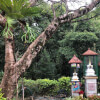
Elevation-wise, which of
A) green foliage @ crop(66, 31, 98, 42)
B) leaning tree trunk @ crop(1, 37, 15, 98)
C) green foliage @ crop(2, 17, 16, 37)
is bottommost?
leaning tree trunk @ crop(1, 37, 15, 98)

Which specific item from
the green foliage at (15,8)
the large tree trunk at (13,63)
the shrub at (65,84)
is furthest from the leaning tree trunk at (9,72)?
the shrub at (65,84)

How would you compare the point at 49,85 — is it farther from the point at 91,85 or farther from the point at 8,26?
the point at 8,26

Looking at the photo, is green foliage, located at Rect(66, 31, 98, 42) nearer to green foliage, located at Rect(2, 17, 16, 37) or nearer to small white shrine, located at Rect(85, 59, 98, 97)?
small white shrine, located at Rect(85, 59, 98, 97)

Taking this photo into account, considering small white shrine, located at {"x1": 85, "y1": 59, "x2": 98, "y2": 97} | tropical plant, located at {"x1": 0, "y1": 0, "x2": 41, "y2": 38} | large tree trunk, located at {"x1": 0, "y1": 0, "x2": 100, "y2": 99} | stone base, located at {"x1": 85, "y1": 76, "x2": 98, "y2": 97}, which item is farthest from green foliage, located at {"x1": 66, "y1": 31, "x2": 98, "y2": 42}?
tropical plant, located at {"x1": 0, "y1": 0, "x2": 41, "y2": 38}

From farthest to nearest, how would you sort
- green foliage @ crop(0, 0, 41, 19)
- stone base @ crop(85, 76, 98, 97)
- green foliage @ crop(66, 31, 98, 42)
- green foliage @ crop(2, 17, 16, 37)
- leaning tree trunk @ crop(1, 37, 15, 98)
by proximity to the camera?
green foliage @ crop(66, 31, 98, 42) → stone base @ crop(85, 76, 98, 97) → leaning tree trunk @ crop(1, 37, 15, 98) → green foliage @ crop(2, 17, 16, 37) → green foliage @ crop(0, 0, 41, 19)

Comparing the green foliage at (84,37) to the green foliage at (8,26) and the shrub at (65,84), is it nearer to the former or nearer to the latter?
the shrub at (65,84)

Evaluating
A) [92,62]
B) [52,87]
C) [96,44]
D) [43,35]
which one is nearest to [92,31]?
[96,44]

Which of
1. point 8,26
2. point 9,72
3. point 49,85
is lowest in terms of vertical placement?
point 49,85

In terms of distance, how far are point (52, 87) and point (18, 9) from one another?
481cm

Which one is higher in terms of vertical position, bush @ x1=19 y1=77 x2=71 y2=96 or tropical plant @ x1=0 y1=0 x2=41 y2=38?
tropical plant @ x1=0 y1=0 x2=41 y2=38

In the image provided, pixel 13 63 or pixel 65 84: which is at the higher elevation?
pixel 13 63

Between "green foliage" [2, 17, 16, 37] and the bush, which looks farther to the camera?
the bush

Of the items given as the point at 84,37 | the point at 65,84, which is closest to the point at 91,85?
the point at 65,84

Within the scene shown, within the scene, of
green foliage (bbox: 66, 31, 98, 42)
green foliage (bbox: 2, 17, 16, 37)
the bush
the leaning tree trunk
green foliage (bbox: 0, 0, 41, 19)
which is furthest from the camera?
green foliage (bbox: 66, 31, 98, 42)
